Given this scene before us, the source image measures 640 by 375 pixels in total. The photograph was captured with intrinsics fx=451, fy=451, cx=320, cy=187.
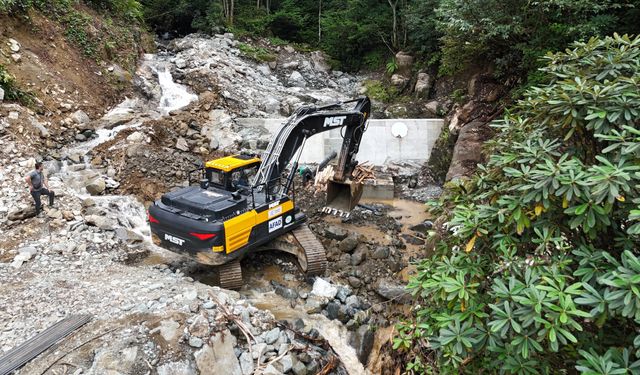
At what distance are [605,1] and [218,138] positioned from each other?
1108 centimetres

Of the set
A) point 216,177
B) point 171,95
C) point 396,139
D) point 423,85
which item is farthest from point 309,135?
point 423,85

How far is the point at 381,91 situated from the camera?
67.0 feet

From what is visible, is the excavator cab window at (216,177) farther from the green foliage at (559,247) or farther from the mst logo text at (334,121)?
the green foliage at (559,247)

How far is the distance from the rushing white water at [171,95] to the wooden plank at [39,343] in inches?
439

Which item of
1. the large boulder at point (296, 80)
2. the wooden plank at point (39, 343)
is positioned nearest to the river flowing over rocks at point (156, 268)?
the wooden plank at point (39, 343)

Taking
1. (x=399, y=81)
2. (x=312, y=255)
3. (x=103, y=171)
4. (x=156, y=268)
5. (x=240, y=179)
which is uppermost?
(x=399, y=81)

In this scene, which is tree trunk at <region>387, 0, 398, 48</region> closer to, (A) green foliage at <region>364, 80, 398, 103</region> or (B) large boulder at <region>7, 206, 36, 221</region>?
(A) green foliage at <region>364, 80, 398, 103</region>

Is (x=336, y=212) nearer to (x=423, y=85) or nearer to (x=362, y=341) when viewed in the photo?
(x=362, y=341)

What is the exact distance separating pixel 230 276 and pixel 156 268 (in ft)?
4.96

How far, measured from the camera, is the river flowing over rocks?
19.3 feet

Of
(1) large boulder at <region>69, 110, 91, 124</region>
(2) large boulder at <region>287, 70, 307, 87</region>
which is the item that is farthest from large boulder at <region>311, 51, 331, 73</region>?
(1) large boulder at <region>69, 110, 91, 124</region>

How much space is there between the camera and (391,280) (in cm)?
892

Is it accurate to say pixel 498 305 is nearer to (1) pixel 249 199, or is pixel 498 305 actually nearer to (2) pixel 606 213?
(2) pixel 606 213

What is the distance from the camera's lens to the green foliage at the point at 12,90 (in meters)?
12.2
